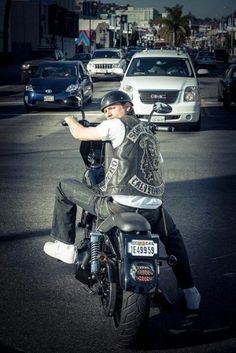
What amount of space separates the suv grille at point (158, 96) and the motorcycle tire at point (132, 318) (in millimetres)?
13657

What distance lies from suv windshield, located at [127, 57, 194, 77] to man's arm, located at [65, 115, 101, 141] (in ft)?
45.7

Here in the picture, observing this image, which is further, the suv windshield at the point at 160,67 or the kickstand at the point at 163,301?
the suv windshield at the point at 160,67

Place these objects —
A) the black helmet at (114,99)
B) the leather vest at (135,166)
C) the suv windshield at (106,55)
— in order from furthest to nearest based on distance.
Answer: the suv windshield at (106,55)
the black helmet at (114,99)
the leather vest at (135,166)

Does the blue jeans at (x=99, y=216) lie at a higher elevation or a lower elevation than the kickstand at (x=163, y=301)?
higher

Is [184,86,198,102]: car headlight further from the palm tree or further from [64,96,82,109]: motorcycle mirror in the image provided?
the palm tree

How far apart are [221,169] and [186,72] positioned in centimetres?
750

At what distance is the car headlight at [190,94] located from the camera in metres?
18.4

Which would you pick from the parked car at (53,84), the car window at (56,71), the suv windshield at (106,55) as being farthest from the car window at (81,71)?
the suv windshield at (106,55)

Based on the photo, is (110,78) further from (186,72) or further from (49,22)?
(49,22)

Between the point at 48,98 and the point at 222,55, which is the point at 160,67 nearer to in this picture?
the point at 48,98

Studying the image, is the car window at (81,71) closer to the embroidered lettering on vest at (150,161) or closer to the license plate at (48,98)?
the license plate at (48,98)

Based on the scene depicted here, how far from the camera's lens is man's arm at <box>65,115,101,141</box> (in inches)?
218

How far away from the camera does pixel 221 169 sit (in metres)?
12.6

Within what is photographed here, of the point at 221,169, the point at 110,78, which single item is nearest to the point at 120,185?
the point at 221,169
